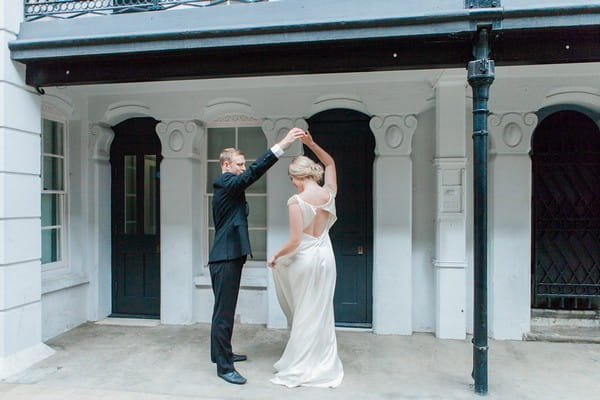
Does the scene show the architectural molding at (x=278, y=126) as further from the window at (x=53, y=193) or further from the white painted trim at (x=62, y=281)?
the white painted trim at (x=62, y=281)

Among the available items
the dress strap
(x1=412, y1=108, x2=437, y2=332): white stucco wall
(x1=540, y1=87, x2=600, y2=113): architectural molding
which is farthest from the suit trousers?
(x1=540, y1=87, x2=600, y2=113): architectural molding

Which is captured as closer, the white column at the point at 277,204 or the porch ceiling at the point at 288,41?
the porch ceiling at the point at 288,41

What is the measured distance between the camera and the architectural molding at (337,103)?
5.45 m

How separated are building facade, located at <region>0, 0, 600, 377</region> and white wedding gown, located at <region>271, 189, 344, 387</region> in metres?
1.59

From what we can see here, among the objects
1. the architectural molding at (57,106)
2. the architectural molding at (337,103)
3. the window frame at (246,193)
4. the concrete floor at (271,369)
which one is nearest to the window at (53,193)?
the architectural molding at (57,106)

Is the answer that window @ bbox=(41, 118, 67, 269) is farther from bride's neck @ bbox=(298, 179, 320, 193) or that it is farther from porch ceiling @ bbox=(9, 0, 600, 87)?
bride's neck @ bbox=(298, 179, 320, 193)

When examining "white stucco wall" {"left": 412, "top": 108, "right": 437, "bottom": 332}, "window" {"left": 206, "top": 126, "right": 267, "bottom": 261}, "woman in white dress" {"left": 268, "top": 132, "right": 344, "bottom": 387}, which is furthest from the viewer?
"window" {"left": 206, "top": 126, "right": 267, "bottom": 261}

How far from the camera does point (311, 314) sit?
384 centimetres

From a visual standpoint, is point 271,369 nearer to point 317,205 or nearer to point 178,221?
point 317,205

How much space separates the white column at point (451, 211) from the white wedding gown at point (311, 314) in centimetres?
185

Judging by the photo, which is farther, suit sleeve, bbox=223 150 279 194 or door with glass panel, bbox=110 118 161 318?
door with glass panel, bbox=110 118 161 318

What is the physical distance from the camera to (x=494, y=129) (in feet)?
17.2

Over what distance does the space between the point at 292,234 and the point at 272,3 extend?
Result: 2.18 metres

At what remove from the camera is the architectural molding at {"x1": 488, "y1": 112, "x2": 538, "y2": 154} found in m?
5.17
